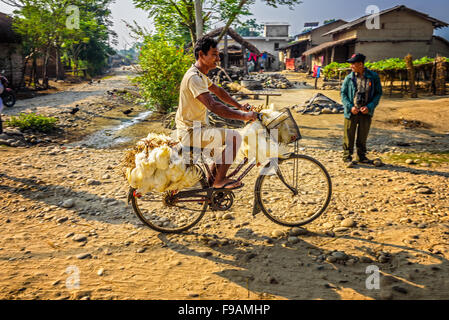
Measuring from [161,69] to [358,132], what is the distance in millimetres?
7585

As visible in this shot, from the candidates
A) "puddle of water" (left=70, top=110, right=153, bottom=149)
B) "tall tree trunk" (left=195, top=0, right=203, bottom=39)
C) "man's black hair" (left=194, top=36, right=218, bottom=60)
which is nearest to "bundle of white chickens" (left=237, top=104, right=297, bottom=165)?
"man's black hair" (left=194, top=36, right=218, bottom=60)

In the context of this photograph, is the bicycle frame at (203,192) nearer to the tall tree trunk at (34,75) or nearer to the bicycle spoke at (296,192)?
the bicycle spoke at (296,192)

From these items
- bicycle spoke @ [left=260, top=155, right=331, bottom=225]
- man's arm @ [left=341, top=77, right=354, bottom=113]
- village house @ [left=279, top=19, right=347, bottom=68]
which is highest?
village house @ [left=279, top=19, right=347, bottom=68]

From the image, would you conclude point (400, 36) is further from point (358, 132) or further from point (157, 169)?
point (157, 169)

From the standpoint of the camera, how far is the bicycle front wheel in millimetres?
3730

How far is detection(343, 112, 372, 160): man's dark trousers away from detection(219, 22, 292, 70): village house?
45832 mm

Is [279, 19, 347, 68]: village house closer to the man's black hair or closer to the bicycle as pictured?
the bicycle

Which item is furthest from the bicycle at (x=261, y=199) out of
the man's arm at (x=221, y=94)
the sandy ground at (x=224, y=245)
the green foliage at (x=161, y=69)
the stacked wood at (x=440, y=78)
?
the stacked wood at (x=440, y=78)

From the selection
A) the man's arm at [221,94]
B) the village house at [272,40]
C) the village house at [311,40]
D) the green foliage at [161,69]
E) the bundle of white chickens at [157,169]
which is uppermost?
the village house at [272,40]

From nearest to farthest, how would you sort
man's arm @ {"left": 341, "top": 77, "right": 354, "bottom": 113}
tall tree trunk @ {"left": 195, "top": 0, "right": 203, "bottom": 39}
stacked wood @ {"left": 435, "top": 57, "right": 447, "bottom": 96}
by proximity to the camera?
man's arm @ {"left": 341, "top": 77, "right": 354, "bottom": 113} < tall tree trunk @ {"left": 195, "top": 0, "right": 203, "bottom": 39} < stacked wood @ {"left": 435, "top": 57, "right": 447, "bottom": 96}

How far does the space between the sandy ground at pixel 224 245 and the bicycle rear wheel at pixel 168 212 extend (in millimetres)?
168

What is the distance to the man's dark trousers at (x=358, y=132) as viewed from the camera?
6230 millimetres
